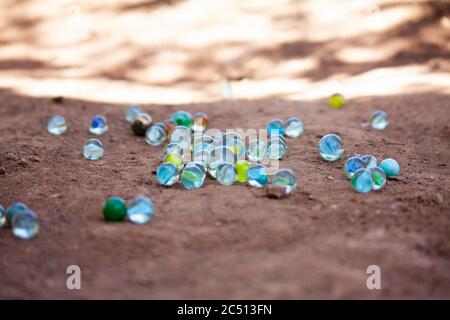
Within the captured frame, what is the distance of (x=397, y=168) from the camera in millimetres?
3217

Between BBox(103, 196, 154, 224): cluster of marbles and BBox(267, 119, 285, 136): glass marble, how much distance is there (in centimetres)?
160

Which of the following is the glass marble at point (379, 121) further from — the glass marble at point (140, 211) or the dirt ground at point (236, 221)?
the glass marble at point (140, 211)

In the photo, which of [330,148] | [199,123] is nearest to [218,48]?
[199,123]

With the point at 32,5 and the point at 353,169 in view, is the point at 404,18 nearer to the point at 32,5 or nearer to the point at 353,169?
the point at 353,169

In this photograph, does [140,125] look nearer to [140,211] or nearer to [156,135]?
[156,135]

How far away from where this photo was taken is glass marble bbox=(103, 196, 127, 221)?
2613mm

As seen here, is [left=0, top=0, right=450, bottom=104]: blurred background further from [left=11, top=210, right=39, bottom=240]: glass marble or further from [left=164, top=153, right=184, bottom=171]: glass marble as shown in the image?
[left=11, top=210, right=39, bottom=240]: glass marble

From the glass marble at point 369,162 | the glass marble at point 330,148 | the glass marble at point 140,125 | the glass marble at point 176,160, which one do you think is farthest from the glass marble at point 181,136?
the glass marble at point 369,162

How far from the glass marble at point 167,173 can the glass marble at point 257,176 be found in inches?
18.9

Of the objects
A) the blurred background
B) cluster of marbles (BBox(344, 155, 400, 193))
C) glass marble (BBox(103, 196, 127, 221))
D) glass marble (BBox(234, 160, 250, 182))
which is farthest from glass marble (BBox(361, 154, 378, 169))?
the blurred background

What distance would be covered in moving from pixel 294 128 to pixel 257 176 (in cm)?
112

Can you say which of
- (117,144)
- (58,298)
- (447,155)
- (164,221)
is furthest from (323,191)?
(117,144)

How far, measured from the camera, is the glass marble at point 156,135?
398cm

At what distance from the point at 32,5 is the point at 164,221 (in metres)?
5.27
